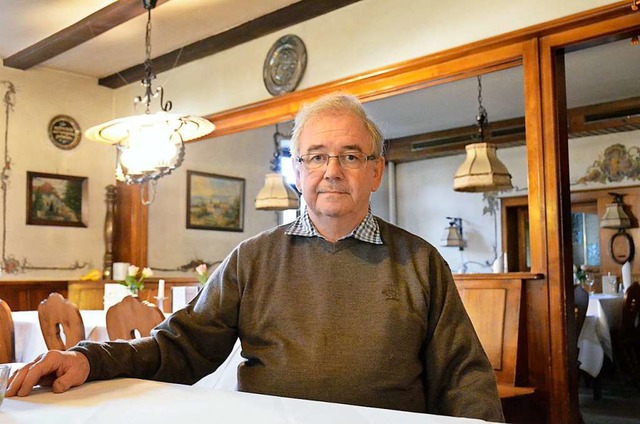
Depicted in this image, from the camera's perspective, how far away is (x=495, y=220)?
964cm

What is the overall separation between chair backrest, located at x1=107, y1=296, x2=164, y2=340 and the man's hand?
157 centimetres

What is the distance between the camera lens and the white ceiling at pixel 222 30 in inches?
198

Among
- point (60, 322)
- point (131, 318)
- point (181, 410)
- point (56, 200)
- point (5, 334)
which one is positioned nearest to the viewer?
point (181, 410)

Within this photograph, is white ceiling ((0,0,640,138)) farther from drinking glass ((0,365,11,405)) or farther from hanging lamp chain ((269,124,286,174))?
drinking glass ((0,365,11,405))

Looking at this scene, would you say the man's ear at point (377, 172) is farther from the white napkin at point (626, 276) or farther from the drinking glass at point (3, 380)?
the white napkin at point (626, 276)

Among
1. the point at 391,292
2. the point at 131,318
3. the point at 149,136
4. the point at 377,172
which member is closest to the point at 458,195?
the point at 149,136

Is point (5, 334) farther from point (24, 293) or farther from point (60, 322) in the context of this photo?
point (24, 293)

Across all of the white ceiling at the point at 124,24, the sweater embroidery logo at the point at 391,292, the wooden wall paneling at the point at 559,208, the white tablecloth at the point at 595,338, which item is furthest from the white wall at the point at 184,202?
the sweater embroidery logo at the point at 391,292

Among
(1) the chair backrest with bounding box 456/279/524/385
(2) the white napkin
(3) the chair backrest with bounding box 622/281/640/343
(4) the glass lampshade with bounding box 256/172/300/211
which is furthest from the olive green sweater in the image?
(2) the white napkin

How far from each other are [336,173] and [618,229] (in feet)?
26.0

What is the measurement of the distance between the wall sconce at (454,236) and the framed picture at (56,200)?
5.29 m

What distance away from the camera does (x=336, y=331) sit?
1579 mm

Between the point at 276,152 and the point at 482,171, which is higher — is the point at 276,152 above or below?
above

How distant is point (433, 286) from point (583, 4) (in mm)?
2547
